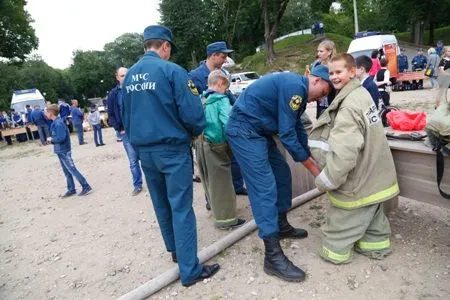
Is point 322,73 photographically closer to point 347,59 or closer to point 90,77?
point 347,59

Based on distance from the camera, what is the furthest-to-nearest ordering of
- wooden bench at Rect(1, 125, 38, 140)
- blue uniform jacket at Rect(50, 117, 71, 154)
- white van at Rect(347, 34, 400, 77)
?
1. wooden bench at Rect(1, 125, 38, 140)
2. white van at Rect(347, 34, 400, 77)
3. blue uniform jacket at Rect(50, 117, 71, 154)

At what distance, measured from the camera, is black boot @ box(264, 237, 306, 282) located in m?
2.93

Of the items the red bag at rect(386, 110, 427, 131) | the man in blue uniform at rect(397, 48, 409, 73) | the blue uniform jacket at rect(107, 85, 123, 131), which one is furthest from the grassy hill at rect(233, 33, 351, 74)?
the red bag at rect(386, 110, 427, 131)

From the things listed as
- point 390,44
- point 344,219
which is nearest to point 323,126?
point 344,219

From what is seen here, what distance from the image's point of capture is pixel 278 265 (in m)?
2.99

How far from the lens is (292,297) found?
2.74 m

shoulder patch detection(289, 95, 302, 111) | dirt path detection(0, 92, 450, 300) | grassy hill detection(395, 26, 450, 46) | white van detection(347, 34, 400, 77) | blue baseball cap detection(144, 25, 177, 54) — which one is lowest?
dirt path detection(0, 92, 450, 300)

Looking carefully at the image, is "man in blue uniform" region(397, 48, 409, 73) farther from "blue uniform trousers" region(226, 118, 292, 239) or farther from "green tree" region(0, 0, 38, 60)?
"green tree" region(0, 0, 38, 60)

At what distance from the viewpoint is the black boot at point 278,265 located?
2926mm

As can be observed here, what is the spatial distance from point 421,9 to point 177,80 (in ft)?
131

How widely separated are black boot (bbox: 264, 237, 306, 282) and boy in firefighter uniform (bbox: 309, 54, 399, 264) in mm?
341

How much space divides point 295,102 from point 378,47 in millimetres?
15378

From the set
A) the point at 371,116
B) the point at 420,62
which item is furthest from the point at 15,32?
the point at 371,116

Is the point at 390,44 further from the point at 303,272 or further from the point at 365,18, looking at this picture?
the point at 365,18
